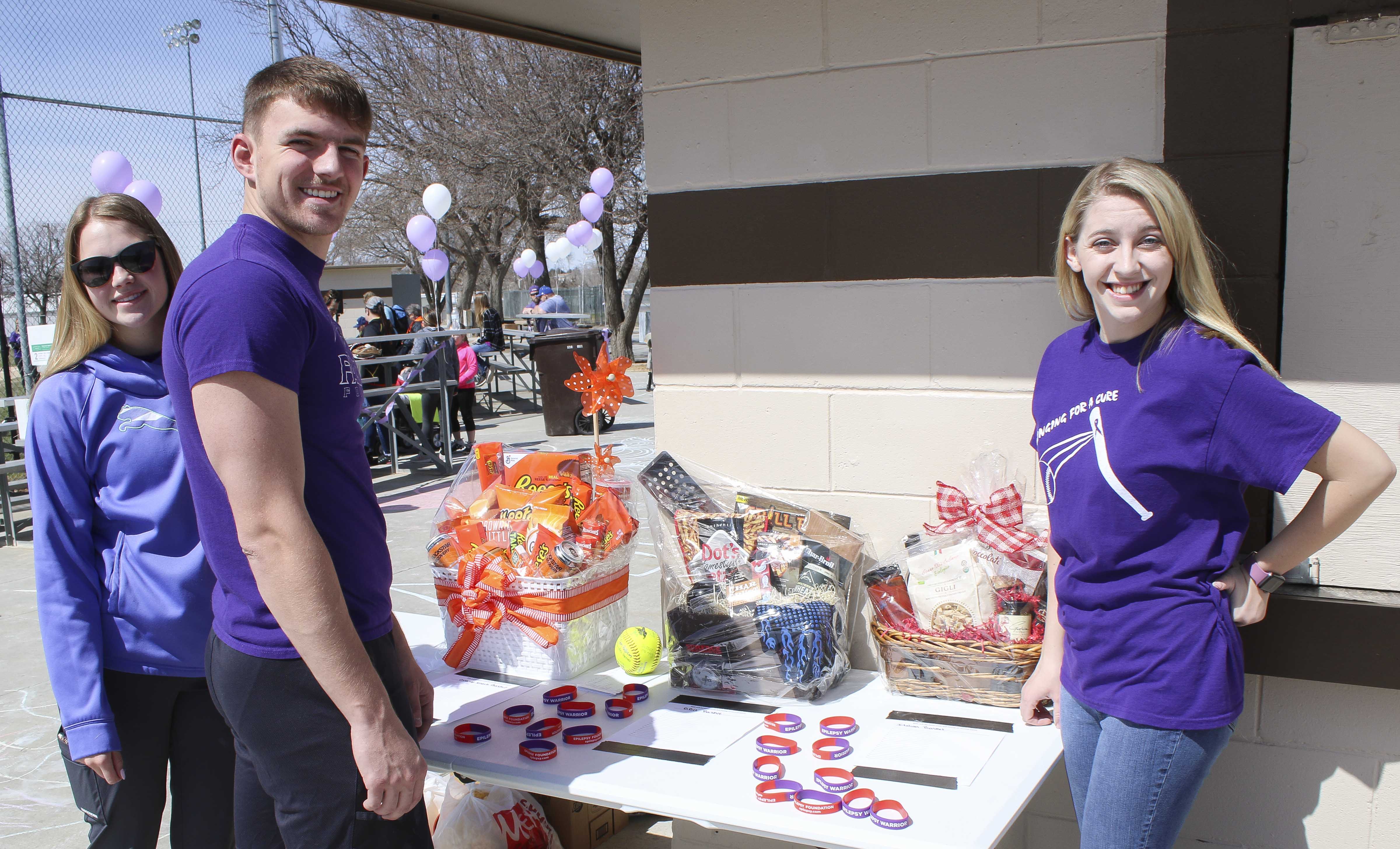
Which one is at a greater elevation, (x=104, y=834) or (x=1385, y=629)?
(x=1385, y=629)

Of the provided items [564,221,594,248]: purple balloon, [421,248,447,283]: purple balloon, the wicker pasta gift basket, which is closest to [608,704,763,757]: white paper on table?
the wicker pasta gift basket

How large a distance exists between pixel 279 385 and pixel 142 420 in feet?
2.87

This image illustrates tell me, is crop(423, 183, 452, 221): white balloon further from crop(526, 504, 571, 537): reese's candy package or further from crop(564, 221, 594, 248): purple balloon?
crop(526, 504, 571, 537): reese's candy package

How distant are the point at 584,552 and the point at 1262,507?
1.57m

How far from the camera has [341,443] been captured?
4.93 feet

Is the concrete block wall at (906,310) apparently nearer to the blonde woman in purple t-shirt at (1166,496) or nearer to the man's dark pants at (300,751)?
the blonde woman in purple t-shirt at (1166,496)

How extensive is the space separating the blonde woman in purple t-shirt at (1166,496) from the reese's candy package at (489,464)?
4.97 feet

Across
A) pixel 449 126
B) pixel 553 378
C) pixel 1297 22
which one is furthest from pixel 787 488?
pixel 449 126

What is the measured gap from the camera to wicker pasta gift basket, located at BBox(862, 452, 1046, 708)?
2.04 m

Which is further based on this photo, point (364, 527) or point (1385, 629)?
point (1385, 629)

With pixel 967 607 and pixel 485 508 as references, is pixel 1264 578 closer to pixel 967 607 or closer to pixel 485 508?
pixel 967 607

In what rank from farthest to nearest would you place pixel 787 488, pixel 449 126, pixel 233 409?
pixel 449 126 < pixel 787 488 < pixel 233 409

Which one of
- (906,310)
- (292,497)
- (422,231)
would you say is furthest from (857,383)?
(422,231)

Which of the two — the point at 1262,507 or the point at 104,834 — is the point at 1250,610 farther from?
the point at 104,834
